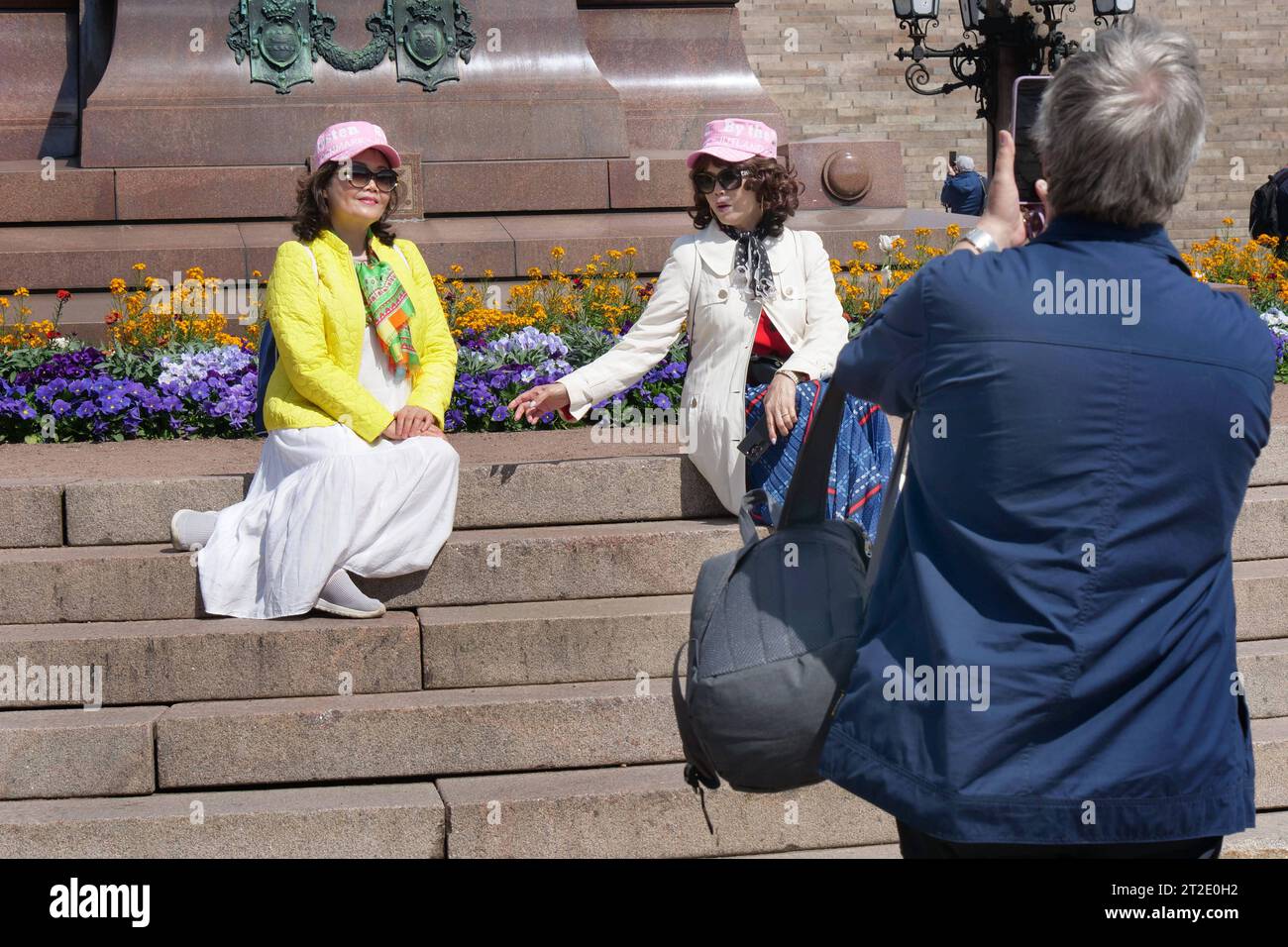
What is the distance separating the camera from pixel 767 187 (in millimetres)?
5398

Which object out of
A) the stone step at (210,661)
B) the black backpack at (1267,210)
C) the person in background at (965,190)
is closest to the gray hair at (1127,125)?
the stone step at (210,661)

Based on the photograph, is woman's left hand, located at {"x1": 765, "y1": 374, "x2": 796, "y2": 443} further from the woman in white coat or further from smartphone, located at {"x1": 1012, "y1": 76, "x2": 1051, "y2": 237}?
smartphone, located at {"x1": 1012, "y1": 76, "x2": 1051, "y2": 237}

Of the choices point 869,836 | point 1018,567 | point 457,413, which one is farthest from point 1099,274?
point 457,413

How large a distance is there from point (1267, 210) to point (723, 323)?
9.87 metres

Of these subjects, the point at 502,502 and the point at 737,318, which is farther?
the point at 502,502

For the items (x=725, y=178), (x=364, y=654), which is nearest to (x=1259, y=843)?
(x=725, y=178)

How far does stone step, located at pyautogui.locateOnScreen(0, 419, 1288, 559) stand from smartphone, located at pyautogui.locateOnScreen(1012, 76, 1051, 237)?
3152mm

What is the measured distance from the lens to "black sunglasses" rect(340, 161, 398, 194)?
220 inches

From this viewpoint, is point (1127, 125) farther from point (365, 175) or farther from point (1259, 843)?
point (365, 175)

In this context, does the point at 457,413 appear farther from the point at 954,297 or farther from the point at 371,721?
the point at 954,297

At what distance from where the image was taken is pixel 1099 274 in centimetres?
228

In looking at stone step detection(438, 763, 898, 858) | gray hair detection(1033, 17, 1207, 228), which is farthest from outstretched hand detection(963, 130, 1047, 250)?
stone step detection(438, 763, 898, 858)

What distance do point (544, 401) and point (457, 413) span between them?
6.79 ft

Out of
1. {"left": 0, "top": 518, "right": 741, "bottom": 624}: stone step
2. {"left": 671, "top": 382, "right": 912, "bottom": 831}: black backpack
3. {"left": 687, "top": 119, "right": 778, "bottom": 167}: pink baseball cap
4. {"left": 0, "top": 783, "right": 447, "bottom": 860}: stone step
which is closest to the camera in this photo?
{"left": 671, "top": 382, "right": 912, "bottom": 831}: black backpack
